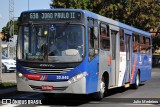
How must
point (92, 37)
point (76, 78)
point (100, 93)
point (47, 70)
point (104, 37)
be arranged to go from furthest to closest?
1. point (104, 37)
2. point (100, 93)
3. point (92, 37)
4. point (47, 70)
5. point (76, 78)

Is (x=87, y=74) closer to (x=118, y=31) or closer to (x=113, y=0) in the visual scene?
(x=118, y=31)

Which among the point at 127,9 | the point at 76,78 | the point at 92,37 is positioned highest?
the point at 127,9

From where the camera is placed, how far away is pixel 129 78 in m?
18.9

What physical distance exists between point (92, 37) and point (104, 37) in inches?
56.7

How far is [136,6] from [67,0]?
8535 millimetres

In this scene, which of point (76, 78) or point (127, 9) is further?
point (127, 9)

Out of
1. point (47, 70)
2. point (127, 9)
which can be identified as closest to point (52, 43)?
point (47, 70)

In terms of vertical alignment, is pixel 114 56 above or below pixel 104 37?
below

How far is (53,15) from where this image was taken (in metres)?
13.2

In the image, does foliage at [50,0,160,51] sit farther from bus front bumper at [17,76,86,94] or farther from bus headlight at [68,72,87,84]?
bus headlight at [68,72,87,84]

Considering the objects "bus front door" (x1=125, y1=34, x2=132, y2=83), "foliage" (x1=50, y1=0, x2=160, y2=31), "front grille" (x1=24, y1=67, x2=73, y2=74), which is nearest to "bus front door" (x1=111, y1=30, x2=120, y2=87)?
"bus front door" (x1=125, y1=34, x2=132, y2=83)

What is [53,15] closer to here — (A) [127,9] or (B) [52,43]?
(B) [52,43]

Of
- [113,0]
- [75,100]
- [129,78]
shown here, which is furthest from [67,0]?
[75,100]

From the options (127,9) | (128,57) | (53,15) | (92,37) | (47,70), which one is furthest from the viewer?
(127,9)
